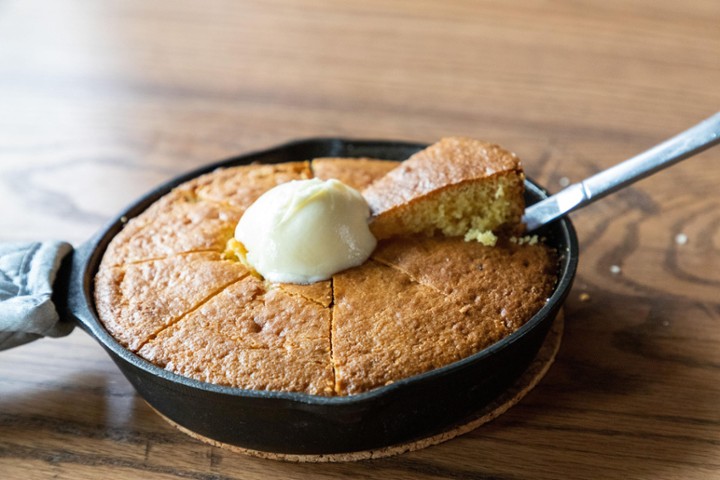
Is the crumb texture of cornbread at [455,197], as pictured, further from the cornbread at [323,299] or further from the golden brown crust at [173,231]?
the golden brown crust at [173,231]

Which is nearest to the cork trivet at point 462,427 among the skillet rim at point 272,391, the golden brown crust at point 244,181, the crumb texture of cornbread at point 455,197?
the skillet rim at point 272,391

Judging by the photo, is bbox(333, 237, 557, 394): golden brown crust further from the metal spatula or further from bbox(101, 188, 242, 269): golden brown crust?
bbox(101, 188, 242, 269): golden brown crust

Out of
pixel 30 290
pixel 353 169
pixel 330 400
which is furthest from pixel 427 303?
pixel 30 290

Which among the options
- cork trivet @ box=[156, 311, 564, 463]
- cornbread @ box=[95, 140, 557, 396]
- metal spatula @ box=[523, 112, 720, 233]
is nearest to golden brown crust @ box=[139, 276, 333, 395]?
cornbread @ box=[95, 140, 557, 396]

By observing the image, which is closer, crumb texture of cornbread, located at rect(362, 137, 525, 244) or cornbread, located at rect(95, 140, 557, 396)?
cornbread, located at rect(95, 140, 557, 396)

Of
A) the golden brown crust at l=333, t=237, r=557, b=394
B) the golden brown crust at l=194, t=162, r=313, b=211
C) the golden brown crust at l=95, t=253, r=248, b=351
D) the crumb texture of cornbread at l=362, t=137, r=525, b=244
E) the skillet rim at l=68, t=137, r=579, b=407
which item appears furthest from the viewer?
the golden brown crust at l=194, t=162, r=313, b=211

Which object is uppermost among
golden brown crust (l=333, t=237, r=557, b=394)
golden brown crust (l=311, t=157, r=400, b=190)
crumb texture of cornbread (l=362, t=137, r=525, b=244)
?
crumb texture of cornbread (l=362, t=137, r=525, b=244)

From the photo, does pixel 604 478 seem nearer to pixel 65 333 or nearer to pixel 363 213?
pixel 363 213
